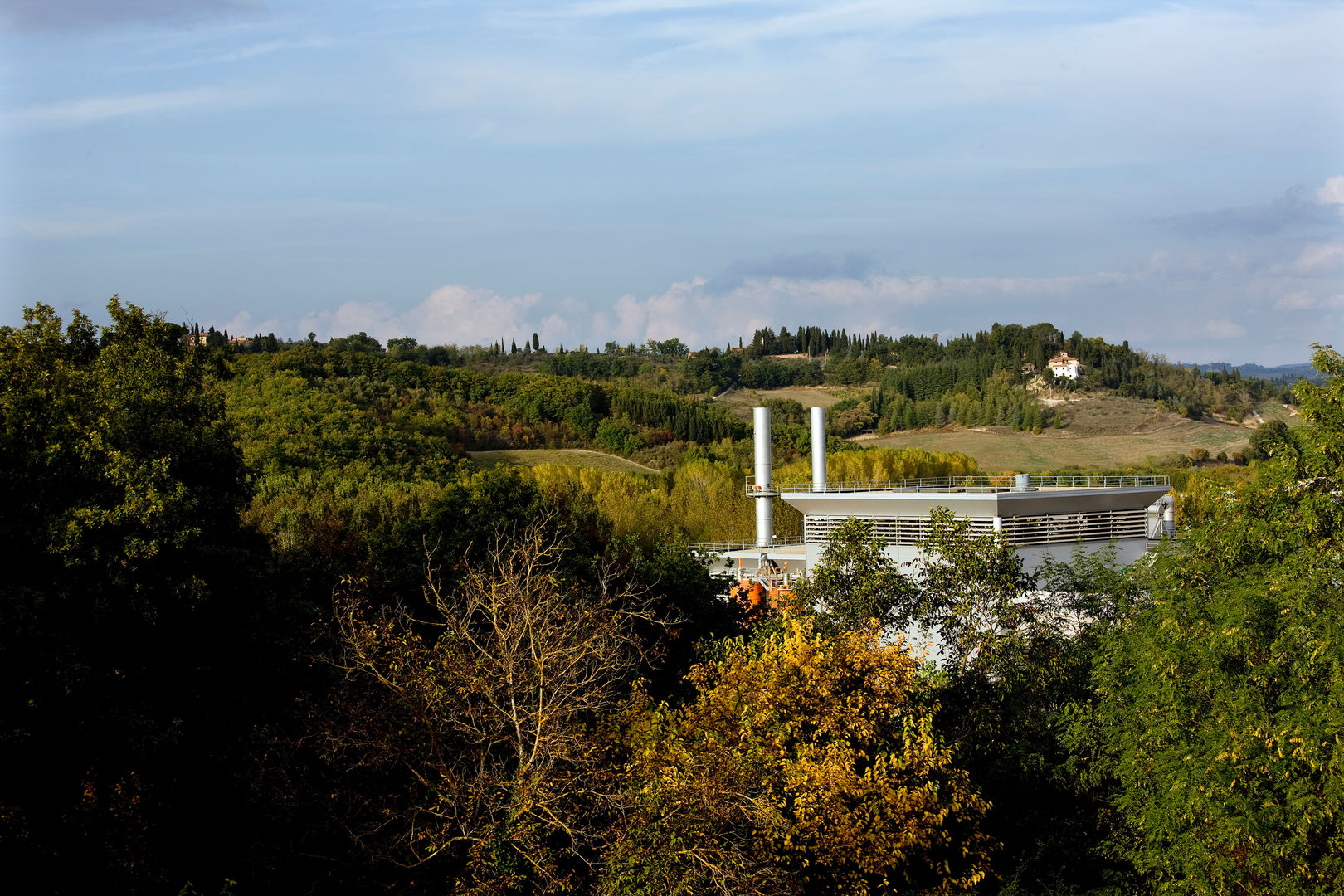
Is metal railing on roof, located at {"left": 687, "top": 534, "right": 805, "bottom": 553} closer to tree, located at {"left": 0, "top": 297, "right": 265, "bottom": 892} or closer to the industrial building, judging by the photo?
the industrial building

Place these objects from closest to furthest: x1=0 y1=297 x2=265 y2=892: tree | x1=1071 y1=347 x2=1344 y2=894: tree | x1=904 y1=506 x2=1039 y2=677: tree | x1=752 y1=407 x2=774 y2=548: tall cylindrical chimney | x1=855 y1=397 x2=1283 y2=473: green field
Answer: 1. x1=0 y1=297 x2=265 y2=892: tree
2. x1=1071 y1=347 x2=1344 y2=894: tree
3. x1=904 y1=506 x2=1039 y2=677: tree
4. x1=752 y1=407 x2=774 y2=548: tall cylindrical chimney
5. x1=855 y1=397 x2=1283 y2=473: green field

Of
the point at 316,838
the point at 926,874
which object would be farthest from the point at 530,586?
the point at 926,874

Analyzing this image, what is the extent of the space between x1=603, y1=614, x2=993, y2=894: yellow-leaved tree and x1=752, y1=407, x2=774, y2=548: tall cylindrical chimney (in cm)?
4067

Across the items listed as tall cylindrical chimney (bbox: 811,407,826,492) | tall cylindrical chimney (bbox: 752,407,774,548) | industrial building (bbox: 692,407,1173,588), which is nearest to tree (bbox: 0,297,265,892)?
industrial building (bbox: 692,407,1173,588)

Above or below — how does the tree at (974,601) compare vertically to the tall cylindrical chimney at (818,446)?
below

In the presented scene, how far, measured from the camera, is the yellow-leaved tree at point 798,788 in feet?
42.3

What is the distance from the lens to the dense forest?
13.9 meters

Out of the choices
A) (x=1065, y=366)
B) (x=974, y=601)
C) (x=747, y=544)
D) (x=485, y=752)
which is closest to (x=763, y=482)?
(x=747, y=544)

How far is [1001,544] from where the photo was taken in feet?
75.2

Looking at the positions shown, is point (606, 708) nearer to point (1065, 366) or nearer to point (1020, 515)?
point (1020, 515)

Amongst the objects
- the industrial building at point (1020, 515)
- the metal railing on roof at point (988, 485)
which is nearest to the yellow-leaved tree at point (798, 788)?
the industrial building at point (1020, 515)

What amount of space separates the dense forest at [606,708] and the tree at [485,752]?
0.24 feet

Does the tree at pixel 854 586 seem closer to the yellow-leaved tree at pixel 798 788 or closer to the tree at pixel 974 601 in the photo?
the tree at pixel 974 601

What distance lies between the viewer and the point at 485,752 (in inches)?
547
